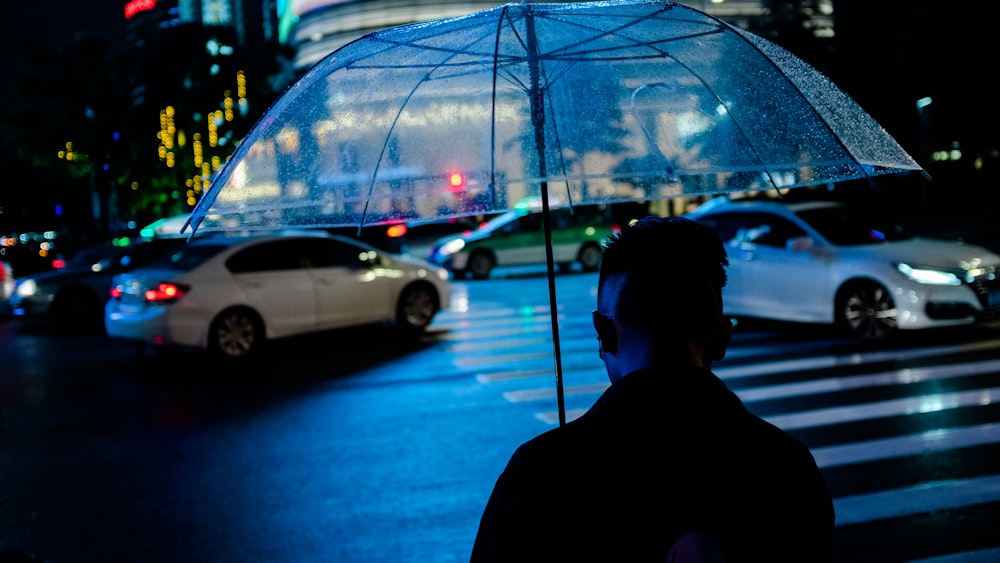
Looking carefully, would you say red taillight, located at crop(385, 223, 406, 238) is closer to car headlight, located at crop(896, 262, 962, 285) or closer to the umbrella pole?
car headlight, located at crop(896, 262, 962, 285)

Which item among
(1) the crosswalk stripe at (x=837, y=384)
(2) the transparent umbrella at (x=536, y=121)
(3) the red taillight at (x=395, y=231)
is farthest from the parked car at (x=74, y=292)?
(2) the transparent umbrella at (x=536, y=121)

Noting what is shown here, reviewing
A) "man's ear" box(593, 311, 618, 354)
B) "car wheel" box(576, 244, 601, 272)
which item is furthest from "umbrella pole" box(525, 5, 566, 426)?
"car wheel" box(576, 244, 601, 272)

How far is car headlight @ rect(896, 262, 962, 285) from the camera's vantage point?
32.4 feet

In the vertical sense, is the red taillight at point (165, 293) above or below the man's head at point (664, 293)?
below

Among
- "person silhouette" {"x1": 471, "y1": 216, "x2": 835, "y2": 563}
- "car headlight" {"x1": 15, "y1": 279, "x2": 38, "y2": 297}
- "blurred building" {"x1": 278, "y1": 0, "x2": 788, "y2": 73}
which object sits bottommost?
"car headlight" {"x1": 15, "y1": 279, "x2": 38, "y2": 297}

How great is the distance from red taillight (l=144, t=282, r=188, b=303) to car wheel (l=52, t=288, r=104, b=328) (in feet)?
20.5

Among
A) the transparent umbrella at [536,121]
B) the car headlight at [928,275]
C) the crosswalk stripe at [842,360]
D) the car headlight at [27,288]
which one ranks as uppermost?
the transparent umbrella at [536,121]

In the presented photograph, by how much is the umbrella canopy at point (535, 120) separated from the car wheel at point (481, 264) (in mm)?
18431

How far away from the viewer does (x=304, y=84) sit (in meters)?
3.78

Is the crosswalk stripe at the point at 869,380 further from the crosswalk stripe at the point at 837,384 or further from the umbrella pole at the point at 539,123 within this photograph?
the umbrella pole at the point at 539,123

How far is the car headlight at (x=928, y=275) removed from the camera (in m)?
9.87

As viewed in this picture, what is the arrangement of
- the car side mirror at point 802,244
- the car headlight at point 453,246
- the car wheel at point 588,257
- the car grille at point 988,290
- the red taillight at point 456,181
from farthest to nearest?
the car wheel at point 588,257, the car headlight at point 453,246, the car side mirror at point 802,244, the car grille at point 988,290, the red taillight at point 456,181

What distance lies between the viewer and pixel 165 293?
11.3 metres

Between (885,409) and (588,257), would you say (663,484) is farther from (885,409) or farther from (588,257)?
(588,257)
